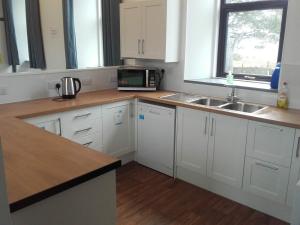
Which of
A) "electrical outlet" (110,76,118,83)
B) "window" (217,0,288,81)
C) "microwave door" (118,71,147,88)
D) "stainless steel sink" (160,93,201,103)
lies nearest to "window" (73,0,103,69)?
"electrical outlet" (110,76,118,83)

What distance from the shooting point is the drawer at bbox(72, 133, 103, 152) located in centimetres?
291

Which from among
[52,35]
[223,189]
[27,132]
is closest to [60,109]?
[27,132]

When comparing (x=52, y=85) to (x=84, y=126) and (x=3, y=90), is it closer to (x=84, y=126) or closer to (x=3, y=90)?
(x=3, y=90)

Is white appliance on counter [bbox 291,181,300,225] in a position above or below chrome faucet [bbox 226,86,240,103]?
below

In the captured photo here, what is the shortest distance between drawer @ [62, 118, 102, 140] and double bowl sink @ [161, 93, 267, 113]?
0.78 m

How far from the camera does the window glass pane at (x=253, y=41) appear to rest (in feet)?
10.5

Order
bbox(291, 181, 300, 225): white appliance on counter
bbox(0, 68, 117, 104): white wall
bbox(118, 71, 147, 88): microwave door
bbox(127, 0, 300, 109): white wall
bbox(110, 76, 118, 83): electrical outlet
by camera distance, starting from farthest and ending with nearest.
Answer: bbox(110, 76, 118, 83): electrical outlet → bbox(118, 71, 147, 88): microwave door → bbox(0, 68, 117, 104): white wall → bbox(127, 0, 300, 109): white wall → bbox(291, 181, 300, 225): white appliance on counter

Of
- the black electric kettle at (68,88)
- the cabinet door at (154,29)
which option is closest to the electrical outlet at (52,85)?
the black electric kettle at (68,88)

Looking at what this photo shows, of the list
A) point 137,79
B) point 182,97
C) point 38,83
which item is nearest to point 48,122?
point 38,83

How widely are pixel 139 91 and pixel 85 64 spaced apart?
150cm

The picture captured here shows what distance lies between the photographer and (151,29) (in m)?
3.28

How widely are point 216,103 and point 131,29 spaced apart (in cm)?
137

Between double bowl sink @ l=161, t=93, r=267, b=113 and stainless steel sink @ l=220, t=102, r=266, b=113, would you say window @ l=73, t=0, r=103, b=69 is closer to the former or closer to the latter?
double bowl sink @ l=161, t=93, r=267, b=113

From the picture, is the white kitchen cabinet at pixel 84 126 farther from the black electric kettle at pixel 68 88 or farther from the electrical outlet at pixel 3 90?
the electrical outlet at pixel 3 90
